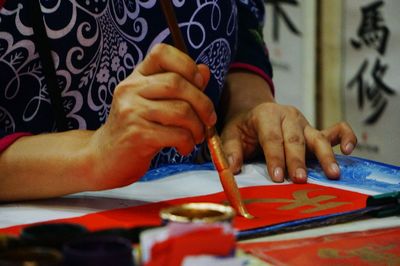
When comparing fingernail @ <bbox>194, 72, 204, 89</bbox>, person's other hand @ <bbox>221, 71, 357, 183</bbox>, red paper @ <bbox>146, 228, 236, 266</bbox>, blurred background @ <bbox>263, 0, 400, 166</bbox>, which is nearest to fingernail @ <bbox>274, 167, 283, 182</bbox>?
person's other hand @ <bbox>221, 71, 357, 183</bbox>

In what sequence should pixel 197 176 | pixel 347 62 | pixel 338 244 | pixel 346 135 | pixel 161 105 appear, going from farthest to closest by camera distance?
pixel 347 62 < pixel 346 135 < pixel 197 176 < pixel 161 105 < pixel 338 244

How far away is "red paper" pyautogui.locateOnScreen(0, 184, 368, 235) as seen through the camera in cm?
88

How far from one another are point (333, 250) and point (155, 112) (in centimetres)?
27

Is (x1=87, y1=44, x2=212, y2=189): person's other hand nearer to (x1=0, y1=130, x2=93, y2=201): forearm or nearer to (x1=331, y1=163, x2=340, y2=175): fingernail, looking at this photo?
Answer: (x1=0, y1=130, x2=93, y2=201): forearm

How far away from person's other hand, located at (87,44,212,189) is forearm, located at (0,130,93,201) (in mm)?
41

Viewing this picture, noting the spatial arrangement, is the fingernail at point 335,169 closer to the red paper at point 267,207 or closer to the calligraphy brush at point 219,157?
the red paper at point 267,207

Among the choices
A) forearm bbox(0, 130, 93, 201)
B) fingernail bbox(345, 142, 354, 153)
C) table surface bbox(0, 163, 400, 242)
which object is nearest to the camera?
table surface bbox(0, 163, 400, 242)

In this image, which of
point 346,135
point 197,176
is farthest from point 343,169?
point 197,176

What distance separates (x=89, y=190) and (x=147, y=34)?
0.33 m

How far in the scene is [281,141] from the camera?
3.94ft

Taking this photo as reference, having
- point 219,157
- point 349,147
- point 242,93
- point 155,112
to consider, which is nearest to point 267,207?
point 219,157

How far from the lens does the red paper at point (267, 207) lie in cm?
88

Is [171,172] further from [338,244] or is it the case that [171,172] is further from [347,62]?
[347,62]

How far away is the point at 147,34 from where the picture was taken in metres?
1.22
